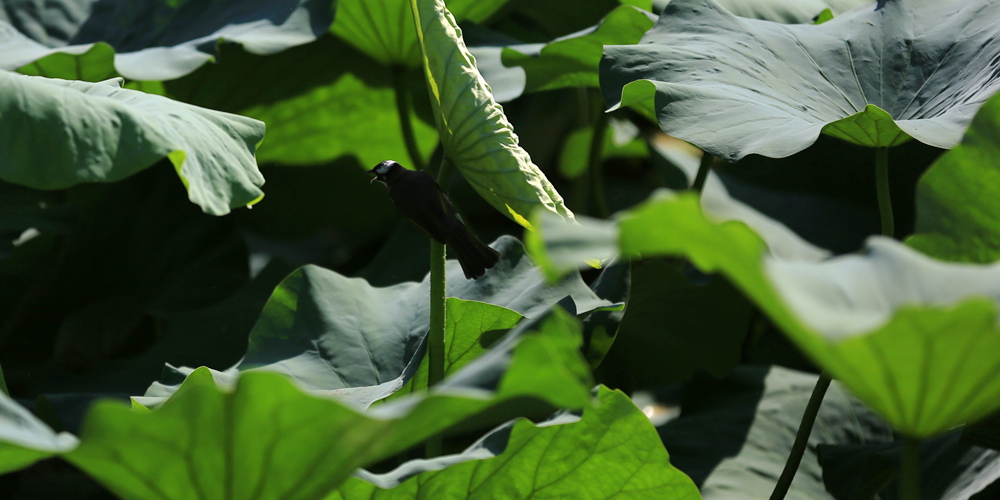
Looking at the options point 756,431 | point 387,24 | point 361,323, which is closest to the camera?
point 361,323

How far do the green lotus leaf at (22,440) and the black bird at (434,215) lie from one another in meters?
0.28

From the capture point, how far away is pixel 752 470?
1047mm

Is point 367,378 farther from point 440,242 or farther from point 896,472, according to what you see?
point 896,472

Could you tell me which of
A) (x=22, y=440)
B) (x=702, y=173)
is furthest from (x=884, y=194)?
(x=22, y=440)

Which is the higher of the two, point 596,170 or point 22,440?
point 22,440

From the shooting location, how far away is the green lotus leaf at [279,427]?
45cm

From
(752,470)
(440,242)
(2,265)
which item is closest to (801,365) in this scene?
(752,470)

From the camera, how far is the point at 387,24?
1.31 meters

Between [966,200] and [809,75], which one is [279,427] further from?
[809,75]

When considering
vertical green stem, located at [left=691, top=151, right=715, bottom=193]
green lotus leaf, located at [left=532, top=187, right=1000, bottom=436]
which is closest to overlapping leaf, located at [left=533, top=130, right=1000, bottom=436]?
green lotus leaf, located at [left=532, top=187, right=1000, bottom=436]

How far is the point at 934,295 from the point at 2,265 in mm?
1328

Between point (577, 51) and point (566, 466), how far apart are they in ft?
2.15

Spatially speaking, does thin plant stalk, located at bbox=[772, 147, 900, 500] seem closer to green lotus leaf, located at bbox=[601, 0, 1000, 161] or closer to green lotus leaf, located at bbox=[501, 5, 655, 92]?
green lotus leaf, located at bbox=[601, 0, 1000, 161]

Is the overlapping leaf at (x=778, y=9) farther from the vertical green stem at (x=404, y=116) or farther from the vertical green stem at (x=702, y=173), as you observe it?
the vertical green stem at (x=404, y=116)
